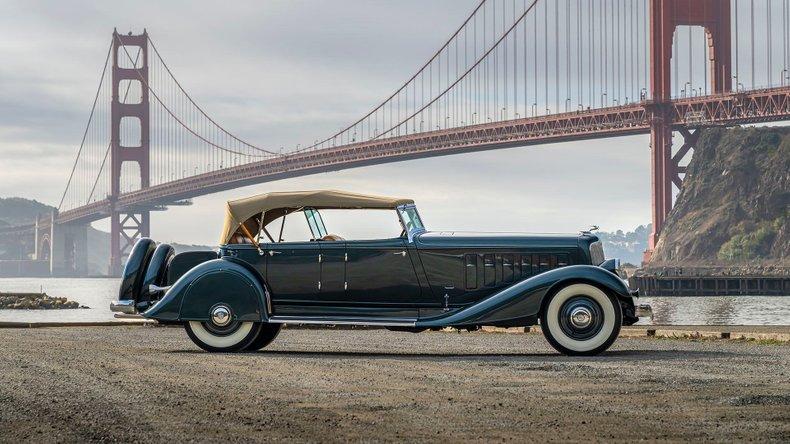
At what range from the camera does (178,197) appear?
113m

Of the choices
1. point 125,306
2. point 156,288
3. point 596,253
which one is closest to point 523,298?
point 596,253

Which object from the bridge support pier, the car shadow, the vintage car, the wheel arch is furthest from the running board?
the bridge support pier

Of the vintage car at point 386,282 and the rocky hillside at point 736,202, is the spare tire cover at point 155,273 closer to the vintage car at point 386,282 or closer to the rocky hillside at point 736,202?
the vintage car at point 386,282

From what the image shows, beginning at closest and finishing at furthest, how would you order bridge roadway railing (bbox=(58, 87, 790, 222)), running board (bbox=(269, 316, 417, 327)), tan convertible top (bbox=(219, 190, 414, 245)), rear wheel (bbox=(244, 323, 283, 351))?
running board (bbox=(269, 316, 417, 327)), tan convertible top (bbox=(219, 190, 414, 245)), rear wheel (bbox=(244, 323, 283, 351)), bridge roadway railing (bbox=(58, 87, 790, 222))

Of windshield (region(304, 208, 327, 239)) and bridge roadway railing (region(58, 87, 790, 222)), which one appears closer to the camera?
windshield (region(304, 208, 327, 239))

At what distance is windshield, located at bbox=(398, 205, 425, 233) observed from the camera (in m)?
13.6

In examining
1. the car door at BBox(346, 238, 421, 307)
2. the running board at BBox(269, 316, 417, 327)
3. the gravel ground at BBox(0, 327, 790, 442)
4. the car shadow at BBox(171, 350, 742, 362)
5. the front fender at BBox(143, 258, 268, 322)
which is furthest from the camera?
the front fender at BBox(143, 258, 268, 322)

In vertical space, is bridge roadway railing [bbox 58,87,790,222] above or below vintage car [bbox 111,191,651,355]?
above

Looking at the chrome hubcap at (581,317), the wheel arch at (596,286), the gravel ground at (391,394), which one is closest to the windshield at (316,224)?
the gravel ground at (391,394)

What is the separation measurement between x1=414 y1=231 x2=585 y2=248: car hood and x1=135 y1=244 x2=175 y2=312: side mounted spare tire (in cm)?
317

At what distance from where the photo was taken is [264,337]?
47.3 feet

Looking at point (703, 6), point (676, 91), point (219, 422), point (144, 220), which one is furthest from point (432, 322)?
point (144, 220)

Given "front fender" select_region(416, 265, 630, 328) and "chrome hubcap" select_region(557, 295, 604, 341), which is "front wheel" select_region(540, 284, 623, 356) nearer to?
"chrome hubcap" select_region(557, 295, 604, 341)

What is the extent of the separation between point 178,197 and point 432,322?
10126 cm
